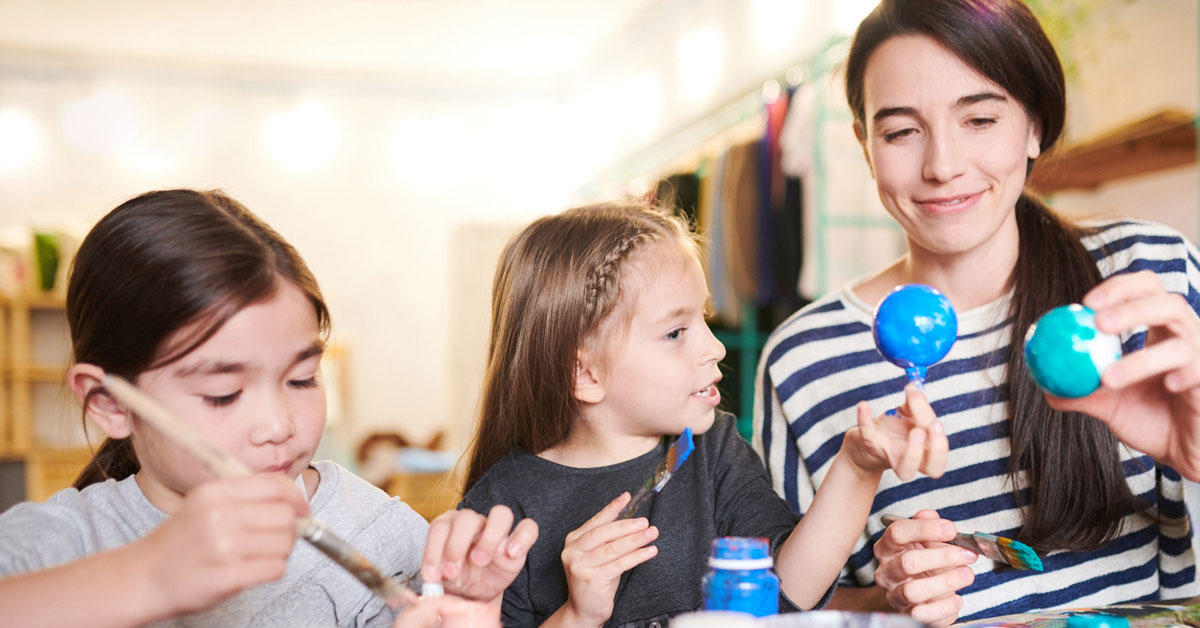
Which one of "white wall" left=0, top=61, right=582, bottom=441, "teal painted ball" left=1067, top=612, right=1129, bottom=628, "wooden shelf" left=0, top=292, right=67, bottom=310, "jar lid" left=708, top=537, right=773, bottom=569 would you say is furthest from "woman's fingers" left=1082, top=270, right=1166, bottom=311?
"white wall" left=0, top=61, right=582, bottom=441

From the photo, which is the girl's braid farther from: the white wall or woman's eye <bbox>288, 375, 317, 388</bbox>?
the white wall

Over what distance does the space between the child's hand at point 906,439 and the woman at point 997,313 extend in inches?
14.0

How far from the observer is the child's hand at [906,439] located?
96 centimetres

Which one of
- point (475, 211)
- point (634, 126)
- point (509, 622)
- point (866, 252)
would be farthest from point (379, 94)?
point (509, 622)

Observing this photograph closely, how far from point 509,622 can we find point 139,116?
7.13 m

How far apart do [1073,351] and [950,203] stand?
63 cm

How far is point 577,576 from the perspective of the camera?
108cm

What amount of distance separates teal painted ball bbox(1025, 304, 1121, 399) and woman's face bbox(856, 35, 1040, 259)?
0.56 metres

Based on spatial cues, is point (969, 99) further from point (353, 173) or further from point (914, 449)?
point (353, 173)

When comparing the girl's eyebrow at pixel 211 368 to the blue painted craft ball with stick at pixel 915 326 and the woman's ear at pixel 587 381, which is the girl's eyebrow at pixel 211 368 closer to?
the woman's ear at pixel 587 381

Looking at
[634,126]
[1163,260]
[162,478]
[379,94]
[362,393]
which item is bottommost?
[362,393]

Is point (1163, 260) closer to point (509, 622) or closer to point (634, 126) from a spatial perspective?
point (509, 622)

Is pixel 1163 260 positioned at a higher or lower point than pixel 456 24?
lower

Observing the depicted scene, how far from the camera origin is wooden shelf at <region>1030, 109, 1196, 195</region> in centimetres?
262
